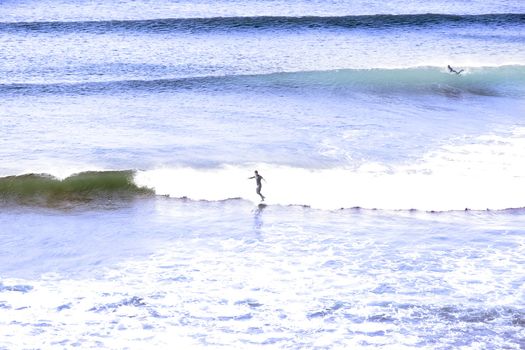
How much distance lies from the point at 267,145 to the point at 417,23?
A: 1452cm

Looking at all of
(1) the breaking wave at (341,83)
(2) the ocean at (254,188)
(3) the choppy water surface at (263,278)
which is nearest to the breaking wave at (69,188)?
(2) the ocean at (254,188)

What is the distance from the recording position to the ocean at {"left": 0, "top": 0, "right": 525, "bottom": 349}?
12648 mm

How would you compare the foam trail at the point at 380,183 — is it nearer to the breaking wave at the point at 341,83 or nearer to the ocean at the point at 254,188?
the ocean at the point at 254,188

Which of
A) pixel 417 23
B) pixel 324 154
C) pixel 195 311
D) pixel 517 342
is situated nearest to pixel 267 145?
pixel 324 154

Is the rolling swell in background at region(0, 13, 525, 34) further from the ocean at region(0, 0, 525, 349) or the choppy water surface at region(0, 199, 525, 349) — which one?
the choppy water surface at region(0, 199, 525, 349)

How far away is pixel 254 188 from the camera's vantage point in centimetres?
1742

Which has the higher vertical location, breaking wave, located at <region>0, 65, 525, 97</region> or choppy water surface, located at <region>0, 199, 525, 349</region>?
breaking wave, located at <region>0, 65, 525, 97</region>

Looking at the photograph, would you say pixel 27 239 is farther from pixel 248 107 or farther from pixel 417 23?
pixel 417 23

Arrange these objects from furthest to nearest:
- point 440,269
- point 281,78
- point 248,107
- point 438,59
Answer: point 438,59, point 281,78, point 248,107, point 440,269

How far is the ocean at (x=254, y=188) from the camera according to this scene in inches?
498

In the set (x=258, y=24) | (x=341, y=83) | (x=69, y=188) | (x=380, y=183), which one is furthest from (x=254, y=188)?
(x=258, y=24)

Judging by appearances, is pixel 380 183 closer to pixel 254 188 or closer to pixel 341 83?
pixel 254 188

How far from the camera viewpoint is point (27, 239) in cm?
1527

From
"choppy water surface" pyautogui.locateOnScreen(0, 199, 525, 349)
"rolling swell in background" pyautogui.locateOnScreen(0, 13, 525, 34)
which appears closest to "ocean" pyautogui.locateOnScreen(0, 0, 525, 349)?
"choppy water surface" pyautogui.locateOnScreen(0, 199, 525, 349)
